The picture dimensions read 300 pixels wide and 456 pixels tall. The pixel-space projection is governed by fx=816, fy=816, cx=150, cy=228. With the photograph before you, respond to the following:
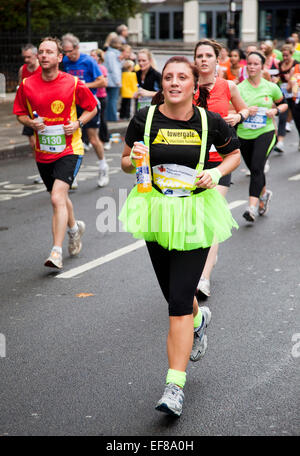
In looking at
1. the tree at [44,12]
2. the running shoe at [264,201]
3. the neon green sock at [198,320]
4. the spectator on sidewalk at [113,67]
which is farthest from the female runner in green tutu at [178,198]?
the tree at [44,12]

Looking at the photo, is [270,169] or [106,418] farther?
[270,169]

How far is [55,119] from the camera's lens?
7742mm

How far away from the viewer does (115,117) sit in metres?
20.4

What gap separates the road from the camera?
14.3ft

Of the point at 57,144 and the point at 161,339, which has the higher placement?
the point at 57,144

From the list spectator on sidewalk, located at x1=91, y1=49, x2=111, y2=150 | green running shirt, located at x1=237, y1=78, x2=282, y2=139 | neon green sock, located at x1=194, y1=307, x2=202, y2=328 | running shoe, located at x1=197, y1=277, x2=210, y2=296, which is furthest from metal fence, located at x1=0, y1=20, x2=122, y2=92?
neon green sock, located at x1=194, y1=307, x2=202, y2=328

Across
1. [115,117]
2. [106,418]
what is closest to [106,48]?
[115,117]

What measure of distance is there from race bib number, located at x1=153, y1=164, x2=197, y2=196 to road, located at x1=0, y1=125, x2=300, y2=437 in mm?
1165

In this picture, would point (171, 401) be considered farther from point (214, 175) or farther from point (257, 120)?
point (257, 120)

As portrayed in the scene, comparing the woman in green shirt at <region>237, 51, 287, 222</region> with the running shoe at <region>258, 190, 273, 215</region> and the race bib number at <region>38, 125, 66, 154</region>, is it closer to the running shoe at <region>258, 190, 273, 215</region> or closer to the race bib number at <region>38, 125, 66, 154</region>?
the running shoe at <region>258, 190, 273, 215</region>

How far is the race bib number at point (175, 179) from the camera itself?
4.58 metres
